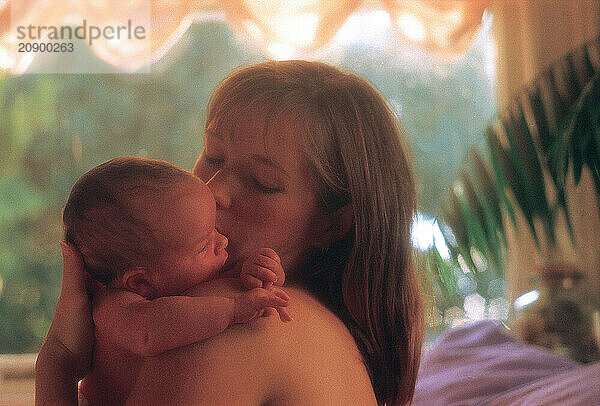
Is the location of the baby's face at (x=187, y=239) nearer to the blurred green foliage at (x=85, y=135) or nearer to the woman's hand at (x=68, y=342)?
the woman's hand at (x=68, y=342)

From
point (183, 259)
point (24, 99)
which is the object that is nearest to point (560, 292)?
point (183, 259)

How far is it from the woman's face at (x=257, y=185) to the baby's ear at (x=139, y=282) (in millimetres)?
79

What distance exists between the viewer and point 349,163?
1.99 ft

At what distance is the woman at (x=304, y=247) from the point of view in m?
0.51

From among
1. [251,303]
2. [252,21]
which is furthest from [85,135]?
[251,303]

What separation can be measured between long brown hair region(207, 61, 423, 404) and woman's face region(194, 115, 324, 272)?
0.05 ft

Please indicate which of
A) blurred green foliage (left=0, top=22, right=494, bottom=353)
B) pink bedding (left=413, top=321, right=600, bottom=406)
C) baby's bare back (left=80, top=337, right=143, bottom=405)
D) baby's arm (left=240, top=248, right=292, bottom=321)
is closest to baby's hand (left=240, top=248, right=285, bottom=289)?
baby's arm (left=240, top=248, right=292, bottom=321)

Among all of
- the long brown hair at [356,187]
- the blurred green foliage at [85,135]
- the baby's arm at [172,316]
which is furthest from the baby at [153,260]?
the blurred green foliage at [85,135]

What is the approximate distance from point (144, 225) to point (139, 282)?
0.16 ft

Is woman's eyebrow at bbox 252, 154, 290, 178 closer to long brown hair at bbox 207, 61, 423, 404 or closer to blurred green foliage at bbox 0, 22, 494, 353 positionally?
long brown hair at bbox 207, 61, 423, 404

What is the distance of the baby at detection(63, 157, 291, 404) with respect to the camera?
1.61 ft

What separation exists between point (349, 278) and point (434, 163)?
1.75 metres

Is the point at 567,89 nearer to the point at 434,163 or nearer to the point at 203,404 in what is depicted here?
the point at 434,163

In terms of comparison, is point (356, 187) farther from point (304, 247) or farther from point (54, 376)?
point (54, 376)
